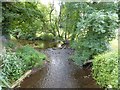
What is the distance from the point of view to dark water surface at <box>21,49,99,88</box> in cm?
768

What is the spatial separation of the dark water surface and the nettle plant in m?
0.68

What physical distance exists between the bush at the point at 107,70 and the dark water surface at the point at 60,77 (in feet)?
1.09

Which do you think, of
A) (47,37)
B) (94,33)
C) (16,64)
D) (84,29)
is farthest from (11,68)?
(47,37)

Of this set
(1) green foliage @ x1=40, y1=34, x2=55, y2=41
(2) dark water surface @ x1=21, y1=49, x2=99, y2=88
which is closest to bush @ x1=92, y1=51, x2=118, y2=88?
(2) dark water surface @ x1=21, y1=49, x2=99, y2=88

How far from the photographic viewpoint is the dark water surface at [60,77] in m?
7.68

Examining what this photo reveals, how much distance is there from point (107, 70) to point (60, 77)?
223 cm

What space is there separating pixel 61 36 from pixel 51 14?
188 centimetres

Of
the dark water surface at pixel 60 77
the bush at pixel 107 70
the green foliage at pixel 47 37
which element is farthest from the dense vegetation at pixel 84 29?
the green foliage at pixel 47 37

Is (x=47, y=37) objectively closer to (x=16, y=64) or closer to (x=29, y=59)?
(x=29, y=59)

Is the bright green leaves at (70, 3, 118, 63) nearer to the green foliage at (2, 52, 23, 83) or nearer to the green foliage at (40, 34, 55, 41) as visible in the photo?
the green foliage at (2, 52, 23, 83)

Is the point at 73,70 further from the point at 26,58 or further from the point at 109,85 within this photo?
the point at 109,85

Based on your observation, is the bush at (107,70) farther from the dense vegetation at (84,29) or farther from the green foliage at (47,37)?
the green foliage at (47,37)

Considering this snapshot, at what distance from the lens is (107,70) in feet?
22.9

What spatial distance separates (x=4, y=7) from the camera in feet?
31.0
